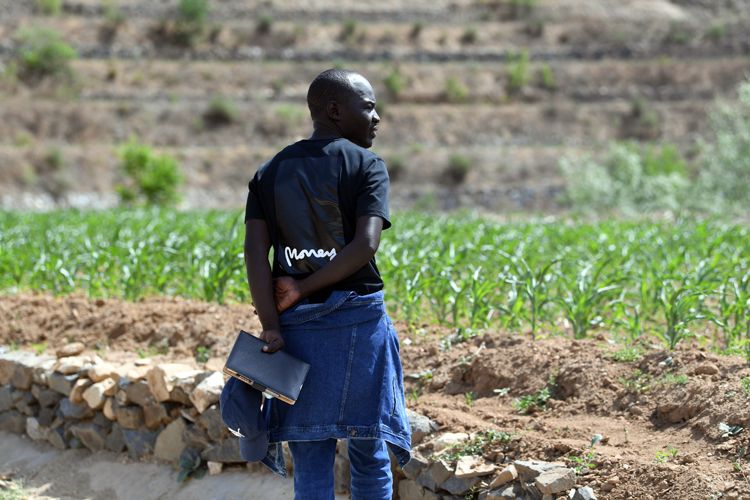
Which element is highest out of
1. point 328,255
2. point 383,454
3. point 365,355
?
point 328,255

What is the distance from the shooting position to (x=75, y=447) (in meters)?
6.36

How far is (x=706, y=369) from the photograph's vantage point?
15.0ft

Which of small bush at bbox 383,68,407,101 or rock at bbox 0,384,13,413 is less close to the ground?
small bush at bbox 383,68,407,101

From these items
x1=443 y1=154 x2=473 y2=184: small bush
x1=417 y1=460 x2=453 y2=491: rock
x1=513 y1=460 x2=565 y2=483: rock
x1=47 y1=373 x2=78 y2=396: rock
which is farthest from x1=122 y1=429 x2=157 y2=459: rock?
x1=443 y1=154 x2=473 y2=184: small bush

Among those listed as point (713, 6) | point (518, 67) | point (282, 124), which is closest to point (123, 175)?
point (282, 124)

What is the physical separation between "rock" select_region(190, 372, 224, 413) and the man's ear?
94.1 inches

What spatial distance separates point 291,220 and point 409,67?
53355mm

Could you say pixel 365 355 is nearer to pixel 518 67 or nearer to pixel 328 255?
pixel 328 255

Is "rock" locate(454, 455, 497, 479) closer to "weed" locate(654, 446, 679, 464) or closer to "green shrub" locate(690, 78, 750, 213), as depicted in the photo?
"weed" locate(654, 446, 679, 464)

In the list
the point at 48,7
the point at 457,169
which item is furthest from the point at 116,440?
the point at 48,7

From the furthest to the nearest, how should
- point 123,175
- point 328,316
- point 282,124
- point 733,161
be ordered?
1. point 282,124
2. point 123,175
3. point 733,161
4. point 328,316

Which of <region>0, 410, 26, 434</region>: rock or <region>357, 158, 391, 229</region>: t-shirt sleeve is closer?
<region>357, 158, 391, 229</region>: t-shirt sleeve

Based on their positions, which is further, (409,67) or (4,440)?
(409,67)

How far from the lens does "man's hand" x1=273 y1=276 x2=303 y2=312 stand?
350 cm
